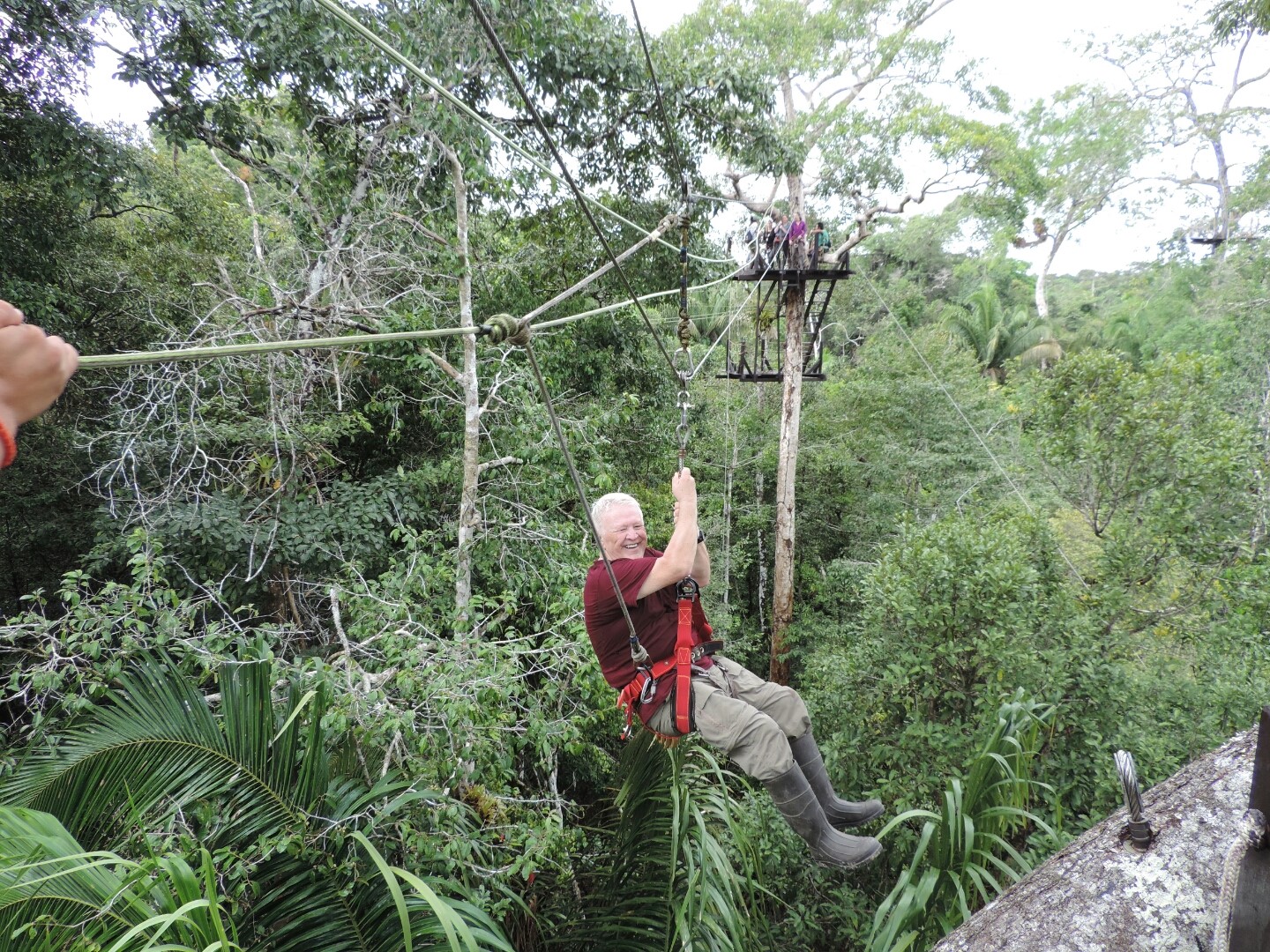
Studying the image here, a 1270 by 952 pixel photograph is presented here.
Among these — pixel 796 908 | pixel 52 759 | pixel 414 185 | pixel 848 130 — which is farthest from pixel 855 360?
pixel 52 759

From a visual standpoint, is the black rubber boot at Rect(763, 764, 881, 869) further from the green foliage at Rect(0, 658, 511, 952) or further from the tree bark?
the tree bark

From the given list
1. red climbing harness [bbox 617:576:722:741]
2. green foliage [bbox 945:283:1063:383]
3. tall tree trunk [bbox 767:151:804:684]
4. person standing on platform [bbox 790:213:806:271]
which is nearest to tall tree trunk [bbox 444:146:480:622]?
red climbing harness [bbox 617:576:722:741]

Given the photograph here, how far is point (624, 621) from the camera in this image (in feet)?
8.94

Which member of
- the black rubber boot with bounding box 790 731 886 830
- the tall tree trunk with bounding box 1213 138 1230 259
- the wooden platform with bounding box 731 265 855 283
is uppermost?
the tall tree trunk with bounding box 1213 138 1230 259

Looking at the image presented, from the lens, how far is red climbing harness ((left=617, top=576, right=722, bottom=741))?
251 cm

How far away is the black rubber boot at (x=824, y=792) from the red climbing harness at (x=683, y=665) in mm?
495

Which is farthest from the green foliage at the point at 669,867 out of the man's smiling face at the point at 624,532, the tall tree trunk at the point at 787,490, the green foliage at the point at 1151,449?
the tall tree trunk at the point at 787,490

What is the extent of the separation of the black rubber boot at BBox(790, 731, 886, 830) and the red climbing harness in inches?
19.5

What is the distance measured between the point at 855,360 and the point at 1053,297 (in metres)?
17.0

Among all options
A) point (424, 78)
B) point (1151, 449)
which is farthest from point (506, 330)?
point (1151, 449)

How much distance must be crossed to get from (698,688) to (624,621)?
0.37 metres

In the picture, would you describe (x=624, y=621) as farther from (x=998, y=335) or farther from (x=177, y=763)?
(x=998, y=335)

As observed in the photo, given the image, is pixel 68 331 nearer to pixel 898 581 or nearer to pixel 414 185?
pixel 414 185

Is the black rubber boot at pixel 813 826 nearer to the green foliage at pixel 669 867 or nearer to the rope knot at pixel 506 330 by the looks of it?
the green foliage at pixel 669 867
